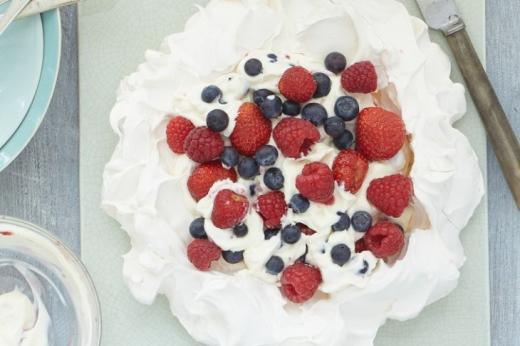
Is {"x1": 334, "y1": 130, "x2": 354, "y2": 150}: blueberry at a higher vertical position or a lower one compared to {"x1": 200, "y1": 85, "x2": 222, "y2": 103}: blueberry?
lower

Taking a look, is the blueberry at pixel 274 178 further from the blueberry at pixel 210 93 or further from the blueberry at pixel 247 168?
the blueberry at pixel 210 93

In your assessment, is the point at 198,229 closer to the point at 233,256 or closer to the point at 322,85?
the point at 233,256

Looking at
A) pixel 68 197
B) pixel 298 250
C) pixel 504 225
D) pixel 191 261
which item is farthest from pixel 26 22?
pixel 504 225

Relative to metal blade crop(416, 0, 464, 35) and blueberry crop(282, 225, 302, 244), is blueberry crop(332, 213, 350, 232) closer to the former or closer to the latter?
blueberry crop(282, 225, 302, 244)

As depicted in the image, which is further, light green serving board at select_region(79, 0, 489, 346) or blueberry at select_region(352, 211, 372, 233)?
light green serving board at select_region(79, 0, 489, 346)

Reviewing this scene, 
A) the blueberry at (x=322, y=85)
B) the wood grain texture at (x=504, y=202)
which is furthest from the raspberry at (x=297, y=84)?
the wood grain texture at (x=504, y=202)

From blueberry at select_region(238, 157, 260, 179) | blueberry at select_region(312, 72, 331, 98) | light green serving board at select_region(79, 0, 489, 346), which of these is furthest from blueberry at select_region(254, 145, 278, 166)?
light green serving board at select_region(79, 0, 489, 346)
